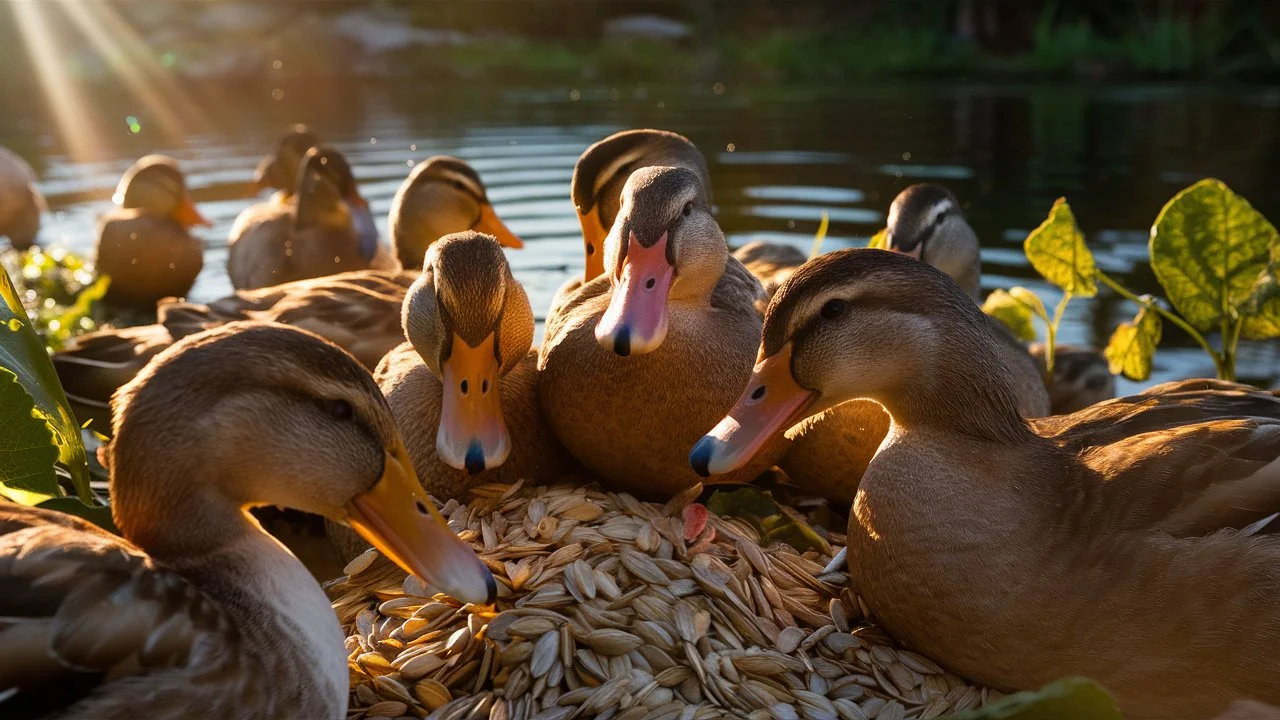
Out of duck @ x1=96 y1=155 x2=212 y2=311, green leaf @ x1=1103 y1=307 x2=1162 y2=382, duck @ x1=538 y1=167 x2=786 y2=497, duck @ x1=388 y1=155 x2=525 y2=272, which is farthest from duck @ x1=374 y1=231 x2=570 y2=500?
duck @ x1=96 y1=155 x2=212 y2=311

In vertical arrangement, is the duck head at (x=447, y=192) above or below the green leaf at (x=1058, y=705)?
above

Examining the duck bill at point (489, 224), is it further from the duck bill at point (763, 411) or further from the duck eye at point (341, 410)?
the duck eye at point (341, 410)

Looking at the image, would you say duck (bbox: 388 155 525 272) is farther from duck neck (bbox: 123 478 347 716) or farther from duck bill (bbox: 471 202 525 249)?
duck neck (bbox: 123 478 347 716)

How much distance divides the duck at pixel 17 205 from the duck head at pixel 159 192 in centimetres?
96

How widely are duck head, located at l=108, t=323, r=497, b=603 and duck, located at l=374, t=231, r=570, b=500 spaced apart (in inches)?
31.6

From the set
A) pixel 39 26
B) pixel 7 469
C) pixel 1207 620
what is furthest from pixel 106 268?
pixel 39 26

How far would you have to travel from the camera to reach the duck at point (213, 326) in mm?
5090

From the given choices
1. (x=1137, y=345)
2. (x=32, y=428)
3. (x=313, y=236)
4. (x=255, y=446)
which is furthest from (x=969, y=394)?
(x=313, y=236)

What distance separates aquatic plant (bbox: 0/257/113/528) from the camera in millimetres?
3008

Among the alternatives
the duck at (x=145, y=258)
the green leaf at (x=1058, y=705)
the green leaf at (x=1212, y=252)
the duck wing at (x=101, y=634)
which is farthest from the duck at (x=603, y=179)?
the duck at (x=145, y=258)

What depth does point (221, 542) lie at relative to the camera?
2.47 meters

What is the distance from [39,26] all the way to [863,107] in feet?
58.6

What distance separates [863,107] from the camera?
15.9 m

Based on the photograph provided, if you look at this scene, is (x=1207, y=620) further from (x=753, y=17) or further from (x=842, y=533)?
(x=753, y=17)
